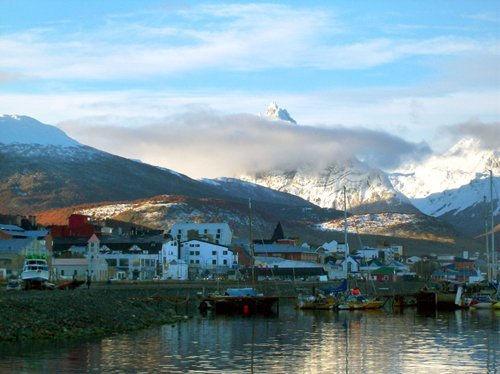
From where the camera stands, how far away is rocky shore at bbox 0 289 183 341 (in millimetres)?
57469

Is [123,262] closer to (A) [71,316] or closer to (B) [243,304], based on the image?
(B) [243,304]

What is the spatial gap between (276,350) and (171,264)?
3788 inches

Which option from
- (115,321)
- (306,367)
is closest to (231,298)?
(115,321)

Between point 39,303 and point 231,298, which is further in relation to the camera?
point 231,298

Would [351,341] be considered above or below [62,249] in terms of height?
below

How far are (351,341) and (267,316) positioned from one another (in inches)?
1101

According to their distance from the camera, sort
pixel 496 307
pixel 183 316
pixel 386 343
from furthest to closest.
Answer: pixel 496 307 < pixel 183 316 < pixel 386 343

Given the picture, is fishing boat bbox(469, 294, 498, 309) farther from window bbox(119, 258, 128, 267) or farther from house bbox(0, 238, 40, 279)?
window bbox(119, 258, 128, 267)

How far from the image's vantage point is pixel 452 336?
68312mm

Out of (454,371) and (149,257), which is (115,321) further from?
(149,257)

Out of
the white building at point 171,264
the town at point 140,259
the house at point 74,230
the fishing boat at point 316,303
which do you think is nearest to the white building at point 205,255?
the town at point 140,259

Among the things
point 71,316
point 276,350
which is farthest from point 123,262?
point 276,350

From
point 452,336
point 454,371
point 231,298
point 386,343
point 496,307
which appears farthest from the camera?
point 496,307

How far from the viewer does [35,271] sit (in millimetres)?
94688
